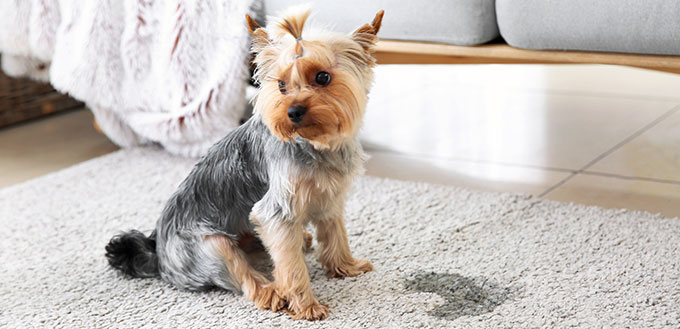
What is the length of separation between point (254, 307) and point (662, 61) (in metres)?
1.02

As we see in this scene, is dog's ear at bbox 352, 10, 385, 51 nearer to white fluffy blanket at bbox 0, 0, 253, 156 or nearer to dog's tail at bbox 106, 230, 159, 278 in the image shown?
dog's tail at bbox 106, 230, 159, 278

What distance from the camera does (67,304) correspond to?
1521 millimetres

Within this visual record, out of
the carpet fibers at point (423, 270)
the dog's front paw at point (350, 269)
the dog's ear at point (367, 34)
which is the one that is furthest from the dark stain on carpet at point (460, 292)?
the dog's ear at point (367, 34)

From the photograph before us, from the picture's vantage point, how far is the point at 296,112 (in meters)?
1.25

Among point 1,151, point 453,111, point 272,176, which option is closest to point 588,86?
point 453,111

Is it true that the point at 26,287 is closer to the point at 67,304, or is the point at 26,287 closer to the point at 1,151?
the point at 67,304

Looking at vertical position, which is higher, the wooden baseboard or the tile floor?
the wooden baseboard

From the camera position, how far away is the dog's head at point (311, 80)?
4.14 ft

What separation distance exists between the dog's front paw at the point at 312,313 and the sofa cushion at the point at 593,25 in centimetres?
84

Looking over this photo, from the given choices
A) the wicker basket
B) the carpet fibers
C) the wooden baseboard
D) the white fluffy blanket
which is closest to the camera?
the carpet fibers

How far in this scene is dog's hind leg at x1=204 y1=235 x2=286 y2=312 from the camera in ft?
4.72

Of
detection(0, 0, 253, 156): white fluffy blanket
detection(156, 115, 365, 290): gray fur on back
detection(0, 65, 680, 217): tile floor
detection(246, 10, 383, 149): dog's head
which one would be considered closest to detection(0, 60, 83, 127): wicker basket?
detection(0, 65, 680, 217): tile floor

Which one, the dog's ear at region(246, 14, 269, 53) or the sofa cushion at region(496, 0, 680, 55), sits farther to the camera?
the sofa cushion at region(496, 0, 680, 55)

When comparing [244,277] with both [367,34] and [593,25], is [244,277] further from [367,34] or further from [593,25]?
[593,25]
